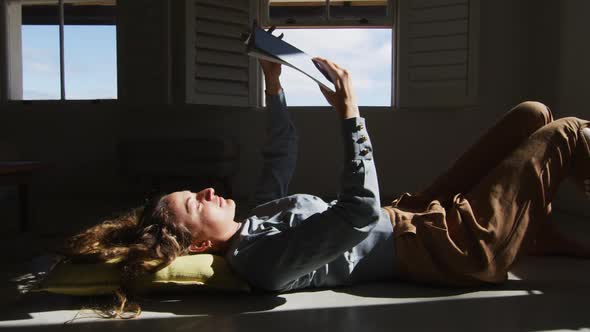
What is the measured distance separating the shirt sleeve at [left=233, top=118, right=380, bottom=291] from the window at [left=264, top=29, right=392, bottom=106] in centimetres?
370

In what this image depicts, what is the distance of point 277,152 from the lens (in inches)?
76.2

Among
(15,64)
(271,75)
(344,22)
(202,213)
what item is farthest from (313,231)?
(15,64)

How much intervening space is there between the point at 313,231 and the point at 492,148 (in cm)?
88

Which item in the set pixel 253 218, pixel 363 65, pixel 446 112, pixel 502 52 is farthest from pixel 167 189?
pixel 502 52

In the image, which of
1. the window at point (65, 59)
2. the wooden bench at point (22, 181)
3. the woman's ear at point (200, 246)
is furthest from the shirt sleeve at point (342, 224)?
the window at point (65, 59)

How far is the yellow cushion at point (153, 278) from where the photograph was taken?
158 centimetres

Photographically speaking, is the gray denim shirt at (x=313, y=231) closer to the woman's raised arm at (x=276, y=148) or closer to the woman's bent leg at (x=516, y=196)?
the woman's raised arm at (x=276, y=148)

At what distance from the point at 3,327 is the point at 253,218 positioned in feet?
2.69

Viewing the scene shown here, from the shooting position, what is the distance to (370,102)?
512 centimetres

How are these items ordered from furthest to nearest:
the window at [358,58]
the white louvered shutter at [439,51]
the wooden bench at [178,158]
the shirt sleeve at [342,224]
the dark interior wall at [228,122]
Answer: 1. the window at [358,58]
2. the dark interior wall at [228,122]
3. the white louvered shutter at [439,51]
4. the wooden bench at [178,158]
5. the shirt sleeve at [342,224]

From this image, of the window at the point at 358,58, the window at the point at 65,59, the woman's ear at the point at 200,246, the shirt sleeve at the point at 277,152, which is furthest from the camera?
the window at the point at 65,59

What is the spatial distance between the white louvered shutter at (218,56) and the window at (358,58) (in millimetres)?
409

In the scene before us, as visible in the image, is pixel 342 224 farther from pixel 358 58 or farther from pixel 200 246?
pixel 358 58

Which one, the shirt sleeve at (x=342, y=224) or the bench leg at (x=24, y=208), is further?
the bench leg at (x=24, y=208)
